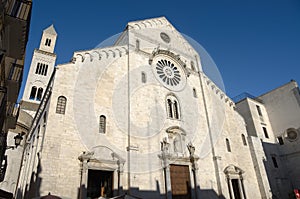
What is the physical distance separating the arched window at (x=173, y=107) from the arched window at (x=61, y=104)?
8.29 meters

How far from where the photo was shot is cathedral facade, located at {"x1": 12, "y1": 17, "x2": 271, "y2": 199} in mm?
12133

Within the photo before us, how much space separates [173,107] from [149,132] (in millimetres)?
3961

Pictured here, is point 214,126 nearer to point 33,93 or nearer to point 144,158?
point 144,158

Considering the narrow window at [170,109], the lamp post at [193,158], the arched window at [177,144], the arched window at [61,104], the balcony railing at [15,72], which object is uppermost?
the narrow window at [170,109]

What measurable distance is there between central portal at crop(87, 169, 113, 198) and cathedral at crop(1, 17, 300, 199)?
0.21 ft

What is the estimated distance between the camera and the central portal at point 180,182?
48.3 ft

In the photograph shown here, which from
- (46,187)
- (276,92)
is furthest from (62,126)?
(276,92)

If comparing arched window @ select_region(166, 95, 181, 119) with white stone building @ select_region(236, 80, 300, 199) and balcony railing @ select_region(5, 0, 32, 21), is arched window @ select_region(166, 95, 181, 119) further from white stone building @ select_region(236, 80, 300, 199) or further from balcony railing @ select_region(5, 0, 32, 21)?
balcony railing @ select_region(5, 0, 32, 21)

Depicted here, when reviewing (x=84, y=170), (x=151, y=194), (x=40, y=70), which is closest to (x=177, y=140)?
(x=151, y=194)

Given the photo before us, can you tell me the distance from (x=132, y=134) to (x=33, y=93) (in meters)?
25.8

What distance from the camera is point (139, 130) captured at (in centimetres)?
1511

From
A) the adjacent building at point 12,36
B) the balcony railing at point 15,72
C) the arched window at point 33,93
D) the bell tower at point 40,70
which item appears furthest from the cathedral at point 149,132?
the arched window at point 33,93

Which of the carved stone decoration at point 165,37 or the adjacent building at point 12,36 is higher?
the carved stone decoration at point 165,37

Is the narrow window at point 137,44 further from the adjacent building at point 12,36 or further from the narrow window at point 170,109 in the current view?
the adjacent building at point 12,36
